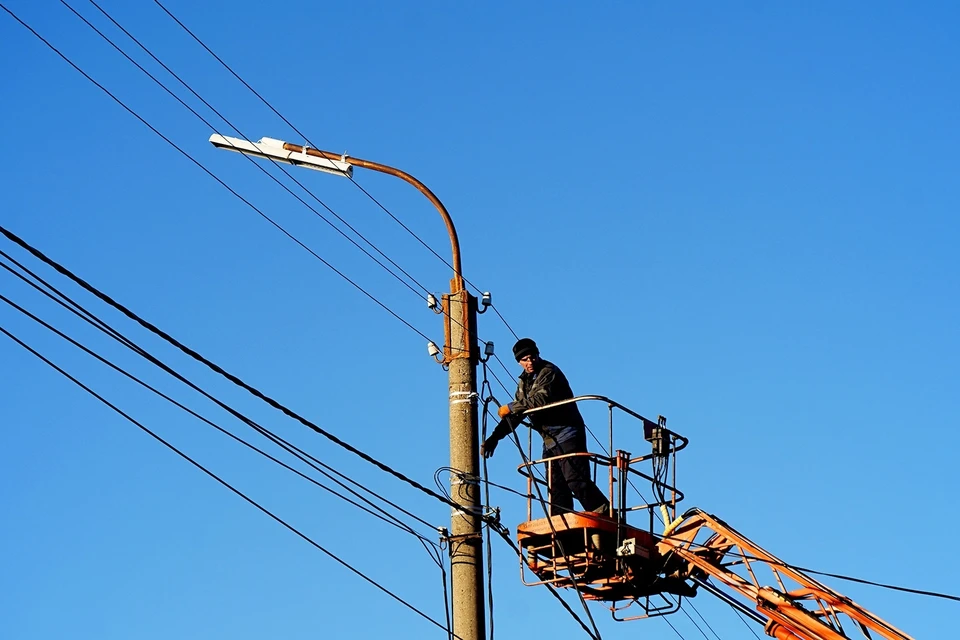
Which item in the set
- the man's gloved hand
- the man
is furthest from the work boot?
the man's gloved hand

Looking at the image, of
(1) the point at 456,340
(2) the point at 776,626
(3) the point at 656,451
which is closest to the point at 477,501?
(1) the point at 456,340

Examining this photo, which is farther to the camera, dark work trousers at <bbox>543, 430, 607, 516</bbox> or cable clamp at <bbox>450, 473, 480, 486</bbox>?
dark work trousers at <bbox>543, 430, 607, 516</bbox>

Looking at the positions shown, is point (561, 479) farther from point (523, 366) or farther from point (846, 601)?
point (846, 601)

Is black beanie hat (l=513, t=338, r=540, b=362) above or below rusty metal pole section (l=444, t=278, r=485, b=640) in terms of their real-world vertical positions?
above

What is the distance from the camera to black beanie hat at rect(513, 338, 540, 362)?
1355 centimetres

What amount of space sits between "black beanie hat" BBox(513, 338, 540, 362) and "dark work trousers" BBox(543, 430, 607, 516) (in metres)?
0.93

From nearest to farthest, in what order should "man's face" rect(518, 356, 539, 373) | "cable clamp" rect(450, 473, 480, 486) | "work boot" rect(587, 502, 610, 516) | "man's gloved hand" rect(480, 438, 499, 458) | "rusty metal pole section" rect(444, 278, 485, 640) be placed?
"rusty metal pole section" rect(444, 278, 485, 640), "cable clamp" rect(450, 473, 480, 486), "man's gloved hand" rect(480, 438, 499, 458), "work boot" rect(587, 502, 610, 516), "man's face" rect(518, 356, 539, 373)

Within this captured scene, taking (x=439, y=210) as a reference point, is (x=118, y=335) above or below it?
below

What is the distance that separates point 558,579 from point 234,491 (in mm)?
3748

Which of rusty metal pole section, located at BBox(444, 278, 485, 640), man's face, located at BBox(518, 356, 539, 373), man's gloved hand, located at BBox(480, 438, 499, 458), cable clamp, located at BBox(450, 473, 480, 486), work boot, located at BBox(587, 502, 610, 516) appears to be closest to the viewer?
rusty metal pole section, located at BBox(444, 278, 485, 640)

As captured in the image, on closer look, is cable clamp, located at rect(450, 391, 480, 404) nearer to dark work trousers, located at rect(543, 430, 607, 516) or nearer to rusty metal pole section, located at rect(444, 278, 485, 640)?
rusty metal pole section, located at rect(444, 278, 485, 640)

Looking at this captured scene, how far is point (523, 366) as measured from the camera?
13.6 m

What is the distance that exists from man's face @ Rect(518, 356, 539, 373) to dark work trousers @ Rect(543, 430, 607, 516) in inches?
31.8

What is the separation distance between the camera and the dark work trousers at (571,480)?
42.7 ft
